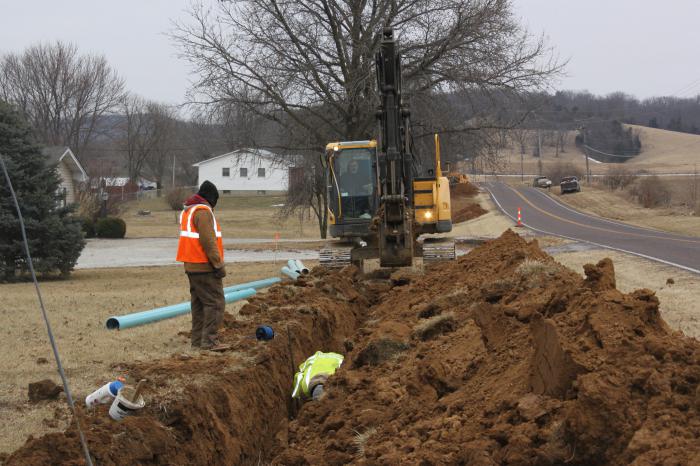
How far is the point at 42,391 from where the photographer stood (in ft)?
22.4

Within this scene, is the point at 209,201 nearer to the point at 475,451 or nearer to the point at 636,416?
the point at 475,451

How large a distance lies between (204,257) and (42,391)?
2746mm

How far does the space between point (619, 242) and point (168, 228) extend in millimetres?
30705

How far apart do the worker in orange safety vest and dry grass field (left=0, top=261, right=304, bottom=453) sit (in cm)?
38

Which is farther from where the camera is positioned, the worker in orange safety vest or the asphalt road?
the asphalt road

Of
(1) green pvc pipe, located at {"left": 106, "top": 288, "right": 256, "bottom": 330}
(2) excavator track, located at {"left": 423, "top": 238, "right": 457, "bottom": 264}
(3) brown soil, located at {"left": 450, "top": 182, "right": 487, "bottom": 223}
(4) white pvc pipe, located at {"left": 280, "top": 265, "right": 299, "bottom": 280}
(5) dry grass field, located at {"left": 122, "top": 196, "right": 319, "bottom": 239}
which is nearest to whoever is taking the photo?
(1) green pvc pipe, located at {"left": 106, "top": 288, "right": 256, "bottom": 330}

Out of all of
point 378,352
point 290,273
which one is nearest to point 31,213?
point 290,273

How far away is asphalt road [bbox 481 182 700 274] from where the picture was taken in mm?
20891

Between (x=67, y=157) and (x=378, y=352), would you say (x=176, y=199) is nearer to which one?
(x=67, y=157)

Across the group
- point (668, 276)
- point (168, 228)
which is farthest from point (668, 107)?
point (668, 276)

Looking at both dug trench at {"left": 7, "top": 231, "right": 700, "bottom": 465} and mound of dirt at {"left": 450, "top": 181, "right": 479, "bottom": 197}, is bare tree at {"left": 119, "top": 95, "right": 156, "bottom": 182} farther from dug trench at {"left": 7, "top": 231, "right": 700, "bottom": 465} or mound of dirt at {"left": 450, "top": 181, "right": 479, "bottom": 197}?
dug trench at {"left": 7, "top": 231, "right": 700, "bottom": 465}

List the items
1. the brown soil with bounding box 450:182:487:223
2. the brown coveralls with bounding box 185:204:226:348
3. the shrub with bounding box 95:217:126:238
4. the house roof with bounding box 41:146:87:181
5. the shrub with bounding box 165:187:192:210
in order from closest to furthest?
the brown coveralls with bounding box 185:204:226:348
the shrub with bounding box 95:217:126:238
the house roof with bounding box 41:146:87:181
the brown soil with bounding box 450:182:487:223
the shrub with bounding box 165:187:192:210

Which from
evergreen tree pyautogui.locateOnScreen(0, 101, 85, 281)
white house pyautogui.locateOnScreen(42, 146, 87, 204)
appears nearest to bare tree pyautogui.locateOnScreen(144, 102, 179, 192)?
white house pyautogui.locateOnScreen(42, 146, 87, 204)

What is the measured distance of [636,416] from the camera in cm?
384
